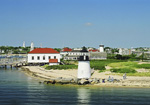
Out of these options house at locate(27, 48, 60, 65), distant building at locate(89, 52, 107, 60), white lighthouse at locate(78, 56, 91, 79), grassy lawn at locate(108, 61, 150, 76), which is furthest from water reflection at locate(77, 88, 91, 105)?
distant building at locate(89, 52, 107, 60)

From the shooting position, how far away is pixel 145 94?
28.4 m

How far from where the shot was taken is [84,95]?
28109 mm

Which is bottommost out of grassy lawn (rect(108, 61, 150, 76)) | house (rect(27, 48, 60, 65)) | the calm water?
the calm water

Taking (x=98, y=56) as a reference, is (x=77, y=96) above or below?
below

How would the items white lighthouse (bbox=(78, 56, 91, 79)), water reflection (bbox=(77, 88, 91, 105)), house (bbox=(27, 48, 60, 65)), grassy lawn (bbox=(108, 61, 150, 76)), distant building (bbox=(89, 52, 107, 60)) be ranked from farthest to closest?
distant building (bbox=(89, 52, 107, 60)) < house (bbox=(27, 48, 60, 65)) < grassy lawn (bbox=(108, 61, 150, 76)) < white lighthouse (bbox=(78, 56, 91, 79)) < water reflection (bbox=(77, 88, 91, 105))

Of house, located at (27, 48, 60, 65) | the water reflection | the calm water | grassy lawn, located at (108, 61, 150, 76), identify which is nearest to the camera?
the calm water

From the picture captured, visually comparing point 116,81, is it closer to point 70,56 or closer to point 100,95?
point 100,95

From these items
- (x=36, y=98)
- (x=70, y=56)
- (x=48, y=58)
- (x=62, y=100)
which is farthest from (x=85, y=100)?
(x=70, y=56)

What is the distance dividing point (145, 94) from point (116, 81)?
750cm

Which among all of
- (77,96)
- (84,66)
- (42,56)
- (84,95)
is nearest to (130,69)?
(84,66)

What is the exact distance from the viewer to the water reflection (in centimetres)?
2538

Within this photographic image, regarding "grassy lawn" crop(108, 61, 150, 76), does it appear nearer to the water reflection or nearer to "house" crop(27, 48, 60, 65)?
the water reflection

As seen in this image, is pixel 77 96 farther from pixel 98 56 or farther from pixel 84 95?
pixel 98 56

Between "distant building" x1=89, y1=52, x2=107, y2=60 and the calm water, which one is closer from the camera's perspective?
the calm water
